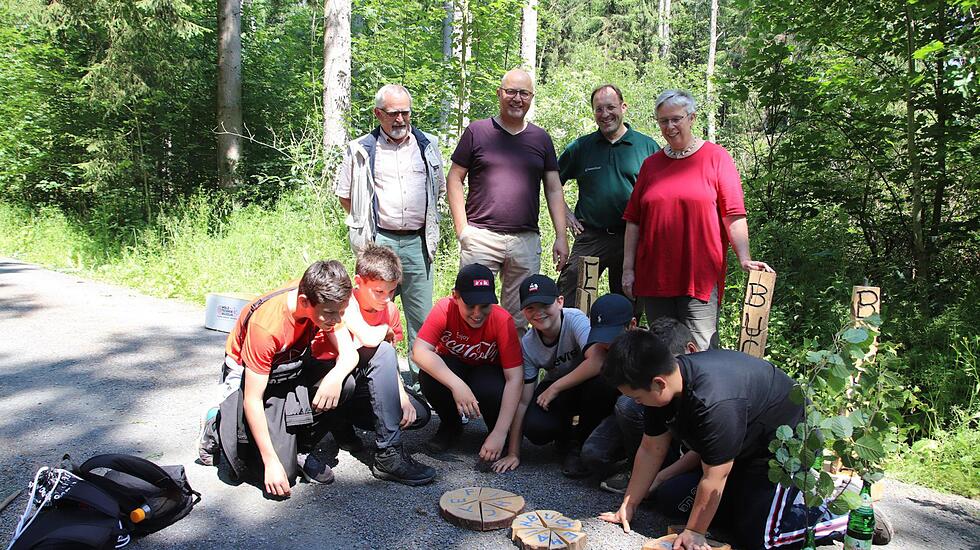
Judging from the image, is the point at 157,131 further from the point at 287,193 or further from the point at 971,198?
the point at 971,198

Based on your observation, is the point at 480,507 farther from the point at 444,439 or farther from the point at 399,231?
the point at 399,231

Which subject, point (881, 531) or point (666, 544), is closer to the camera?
point (666, 544)

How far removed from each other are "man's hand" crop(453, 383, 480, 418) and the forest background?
1.83 meters

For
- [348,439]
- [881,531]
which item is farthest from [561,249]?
[881,531]

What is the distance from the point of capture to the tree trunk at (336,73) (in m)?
9.75

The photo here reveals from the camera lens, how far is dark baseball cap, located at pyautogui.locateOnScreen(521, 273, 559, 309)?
12.7ft

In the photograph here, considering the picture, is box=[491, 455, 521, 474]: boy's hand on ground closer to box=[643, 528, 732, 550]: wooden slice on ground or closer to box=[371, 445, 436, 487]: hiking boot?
box=[371, 445, 436, 487]: hiking boot

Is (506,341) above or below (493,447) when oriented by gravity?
above

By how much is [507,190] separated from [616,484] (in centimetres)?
215

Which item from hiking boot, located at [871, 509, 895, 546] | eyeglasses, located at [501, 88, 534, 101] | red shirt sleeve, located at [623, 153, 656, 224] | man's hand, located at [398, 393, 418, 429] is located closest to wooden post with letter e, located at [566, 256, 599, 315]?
red shirt sleeve, located at [623, 153, 656, 224]

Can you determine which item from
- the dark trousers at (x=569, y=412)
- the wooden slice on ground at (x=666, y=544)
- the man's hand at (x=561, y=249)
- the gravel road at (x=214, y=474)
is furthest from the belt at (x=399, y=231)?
the wooden slice on ground at (x=666, y=544)

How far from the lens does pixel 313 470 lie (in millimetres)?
3688

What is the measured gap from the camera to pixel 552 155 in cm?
495

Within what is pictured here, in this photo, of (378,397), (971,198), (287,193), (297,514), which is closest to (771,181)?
(971,198)
